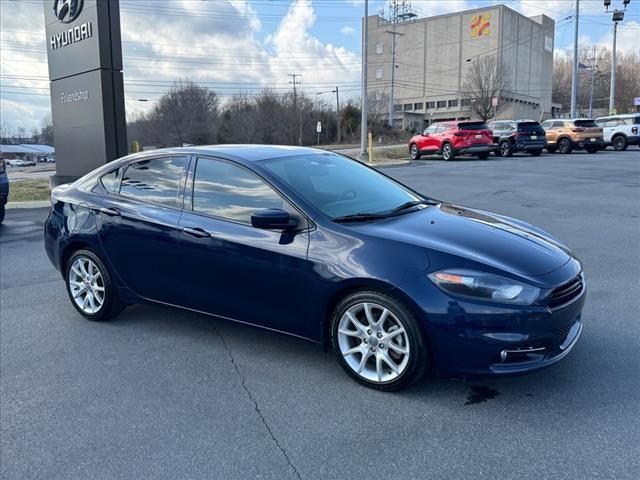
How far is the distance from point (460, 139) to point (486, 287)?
74.4 feet

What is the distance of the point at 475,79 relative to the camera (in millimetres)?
70125

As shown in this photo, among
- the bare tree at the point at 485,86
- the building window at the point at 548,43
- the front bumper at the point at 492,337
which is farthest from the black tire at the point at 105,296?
the building window at the point at 548,43

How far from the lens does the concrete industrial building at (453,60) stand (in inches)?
3233

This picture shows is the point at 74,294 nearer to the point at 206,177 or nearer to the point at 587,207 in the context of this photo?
the point at 206,177

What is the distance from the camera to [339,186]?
4.30 m

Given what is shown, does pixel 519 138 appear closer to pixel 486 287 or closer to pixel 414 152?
pixel 414 152

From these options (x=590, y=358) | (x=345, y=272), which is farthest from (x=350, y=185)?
(x=590, y=358)

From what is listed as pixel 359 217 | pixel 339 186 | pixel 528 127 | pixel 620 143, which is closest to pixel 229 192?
pixel 339 186

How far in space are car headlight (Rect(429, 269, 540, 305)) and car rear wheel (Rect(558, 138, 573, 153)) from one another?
91.2ft

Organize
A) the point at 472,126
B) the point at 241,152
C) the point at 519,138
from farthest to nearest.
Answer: the point at 519,138
the point at 472,126
the point at 241,152

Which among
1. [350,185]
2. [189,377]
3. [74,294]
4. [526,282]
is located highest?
[350,185]

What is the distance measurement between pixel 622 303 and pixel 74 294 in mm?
5062

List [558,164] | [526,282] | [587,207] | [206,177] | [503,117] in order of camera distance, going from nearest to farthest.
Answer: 1. [526,282]
2. [206,177]
3. [587,207]
4. [558,164]
5. [503,117]

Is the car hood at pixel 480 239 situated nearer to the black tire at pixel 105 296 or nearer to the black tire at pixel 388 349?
the black tire at pixel 388 349
